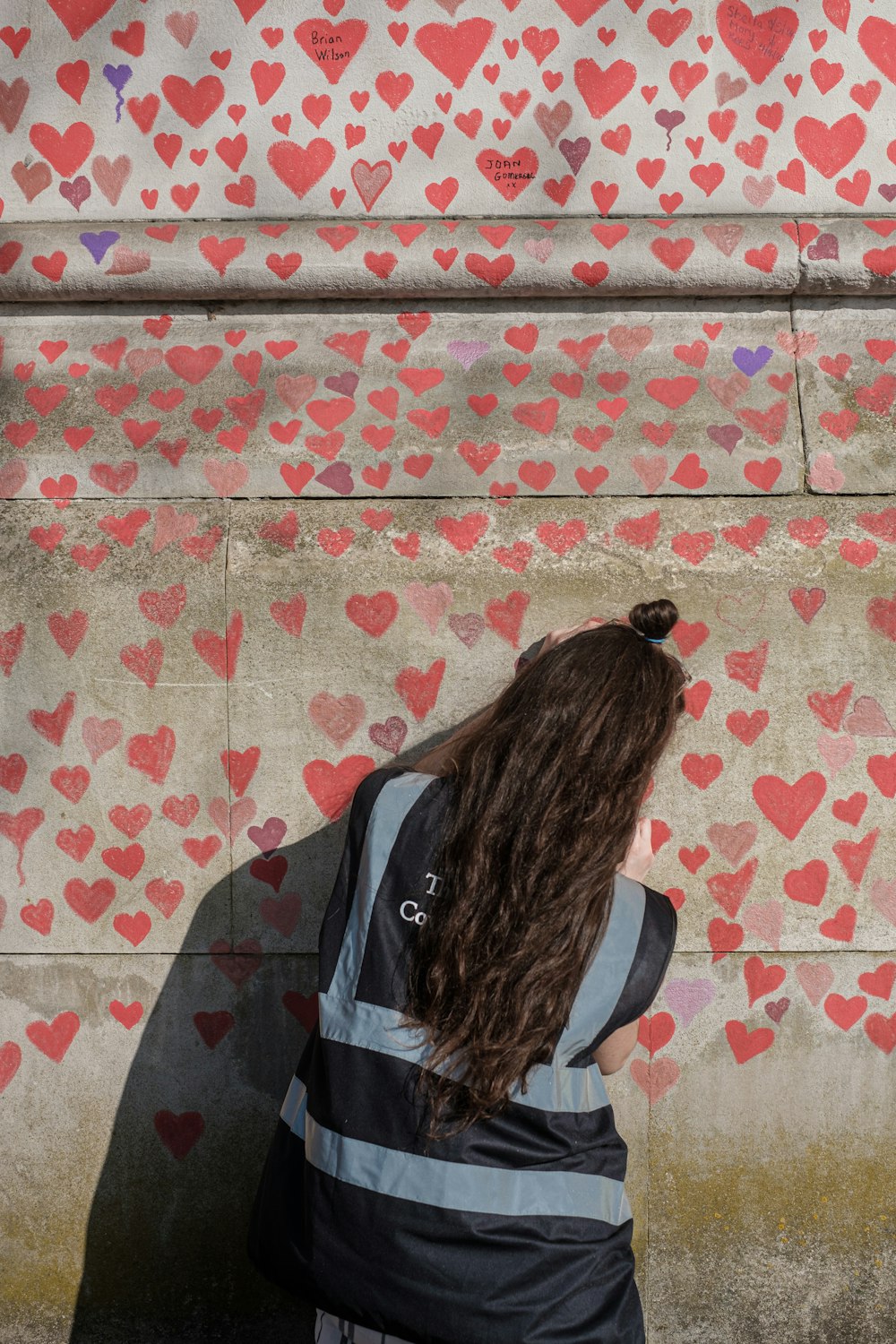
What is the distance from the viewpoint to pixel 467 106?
2928 millimetres

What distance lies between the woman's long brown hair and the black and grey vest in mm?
45

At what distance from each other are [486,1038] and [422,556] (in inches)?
59.1

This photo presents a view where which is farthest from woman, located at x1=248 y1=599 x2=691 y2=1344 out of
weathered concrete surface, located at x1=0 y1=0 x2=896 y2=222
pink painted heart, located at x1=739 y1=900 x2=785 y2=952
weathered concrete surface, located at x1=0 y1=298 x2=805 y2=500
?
weathered concrete surface, located at x1=0 y1=0 x2=896 y2=222

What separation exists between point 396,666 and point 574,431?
0.83 meters

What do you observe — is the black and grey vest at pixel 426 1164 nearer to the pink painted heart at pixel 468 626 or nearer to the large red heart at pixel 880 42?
the pink painted heart at pixel 468 626

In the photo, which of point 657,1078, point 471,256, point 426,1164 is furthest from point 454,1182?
point 471,256

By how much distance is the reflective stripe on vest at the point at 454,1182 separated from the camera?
5.49ft

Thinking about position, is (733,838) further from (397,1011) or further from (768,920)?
(397,1011)

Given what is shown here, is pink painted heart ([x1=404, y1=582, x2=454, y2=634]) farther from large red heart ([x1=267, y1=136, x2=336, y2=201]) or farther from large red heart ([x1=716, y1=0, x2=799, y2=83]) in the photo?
large red heart ([x1=716, y1=0, x2=799, y2=83])

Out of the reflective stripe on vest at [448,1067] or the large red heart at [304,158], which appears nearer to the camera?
the reflective stripe on vest at [448,1067]

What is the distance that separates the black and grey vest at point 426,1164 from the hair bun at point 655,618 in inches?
22.7

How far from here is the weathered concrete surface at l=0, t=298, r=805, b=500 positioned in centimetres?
288

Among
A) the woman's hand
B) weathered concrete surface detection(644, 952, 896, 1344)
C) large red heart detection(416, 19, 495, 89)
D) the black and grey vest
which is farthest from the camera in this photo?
large red heart detection(416, 19, 495, 89)

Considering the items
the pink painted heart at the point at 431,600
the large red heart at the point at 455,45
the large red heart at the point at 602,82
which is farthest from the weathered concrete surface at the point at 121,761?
the large red heart at the point at 602,82
